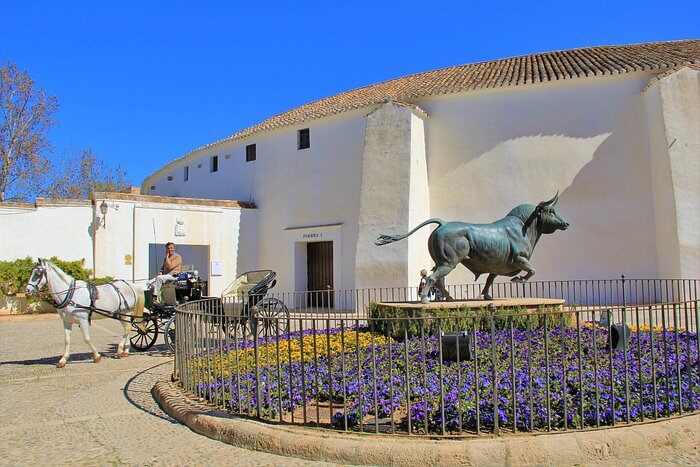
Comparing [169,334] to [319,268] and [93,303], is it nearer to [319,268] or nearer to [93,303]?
[93,303]

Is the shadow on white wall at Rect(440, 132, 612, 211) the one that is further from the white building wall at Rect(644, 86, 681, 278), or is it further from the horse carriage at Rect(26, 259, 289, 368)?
the horse carriage at Rect(26, 259, 289, 368)

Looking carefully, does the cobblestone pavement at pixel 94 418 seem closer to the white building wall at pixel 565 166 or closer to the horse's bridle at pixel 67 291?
the horse's bridle at pixel 67 291

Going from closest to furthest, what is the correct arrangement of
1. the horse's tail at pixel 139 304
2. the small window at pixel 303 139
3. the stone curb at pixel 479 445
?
the stone curb at pixel 479 445 < the horse's tail at pixel 139 304 < the small window at pixel 303 139

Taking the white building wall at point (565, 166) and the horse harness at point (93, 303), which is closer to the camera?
the horse harness at point (93, 303)

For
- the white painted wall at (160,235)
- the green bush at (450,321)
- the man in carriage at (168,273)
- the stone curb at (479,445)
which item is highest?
the white painted wall at (160,235)

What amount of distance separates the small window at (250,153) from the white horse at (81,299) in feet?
43.0

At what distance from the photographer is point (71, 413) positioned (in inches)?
236

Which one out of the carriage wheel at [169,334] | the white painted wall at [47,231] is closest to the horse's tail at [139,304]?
the carriage wheel at [169,334]

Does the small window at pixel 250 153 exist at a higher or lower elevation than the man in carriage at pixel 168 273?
higher

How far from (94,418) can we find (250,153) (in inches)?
690

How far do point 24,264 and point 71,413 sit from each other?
12.7 meters

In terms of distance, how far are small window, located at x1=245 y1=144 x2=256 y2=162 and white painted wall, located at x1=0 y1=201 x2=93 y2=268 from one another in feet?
21.4

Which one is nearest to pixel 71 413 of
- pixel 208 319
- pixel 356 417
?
pixel 208 319

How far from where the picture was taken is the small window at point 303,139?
67.0 feet
